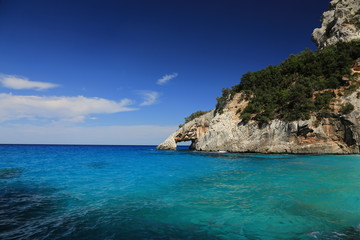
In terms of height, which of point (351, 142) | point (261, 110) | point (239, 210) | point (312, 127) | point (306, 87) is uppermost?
point (306, 87)

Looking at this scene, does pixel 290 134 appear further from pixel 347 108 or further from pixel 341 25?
pixel 341 25

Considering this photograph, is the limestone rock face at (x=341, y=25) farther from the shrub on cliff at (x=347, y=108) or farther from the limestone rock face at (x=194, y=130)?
the limestone rock face at (x=194, y=130)

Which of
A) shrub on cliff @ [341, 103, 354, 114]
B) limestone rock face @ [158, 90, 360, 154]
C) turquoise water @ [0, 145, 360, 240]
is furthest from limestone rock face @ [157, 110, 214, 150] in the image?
turquoise water @ [0, 145, 360, 240]

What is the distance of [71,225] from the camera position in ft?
18.6

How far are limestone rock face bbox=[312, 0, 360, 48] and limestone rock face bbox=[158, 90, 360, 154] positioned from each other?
3016 cm

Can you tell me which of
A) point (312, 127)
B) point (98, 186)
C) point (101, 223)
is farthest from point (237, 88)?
point (101, 223)

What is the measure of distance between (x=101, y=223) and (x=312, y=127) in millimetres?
34568

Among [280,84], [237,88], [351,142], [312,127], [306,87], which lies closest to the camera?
[351,142]

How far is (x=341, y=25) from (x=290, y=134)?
4162cm

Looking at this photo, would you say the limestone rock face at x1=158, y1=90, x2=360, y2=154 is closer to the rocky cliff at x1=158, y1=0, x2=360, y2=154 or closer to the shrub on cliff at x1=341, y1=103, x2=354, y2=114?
the rocky cliff at x1=158, y1=0, x2=360, y2=154

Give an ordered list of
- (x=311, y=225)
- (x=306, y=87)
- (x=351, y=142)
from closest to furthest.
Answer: (x=311, y=225)
(x=351, y=142)
(x=306, y=87)

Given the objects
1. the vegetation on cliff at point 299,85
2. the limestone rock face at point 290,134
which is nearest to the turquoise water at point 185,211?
the limestone rock face at point 290,134

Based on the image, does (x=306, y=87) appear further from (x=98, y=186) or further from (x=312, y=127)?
(x=98, y=186)

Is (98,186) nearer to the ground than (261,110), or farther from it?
nearer to the ground
